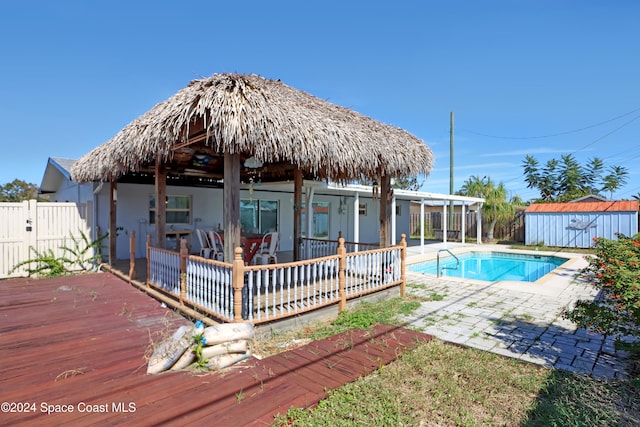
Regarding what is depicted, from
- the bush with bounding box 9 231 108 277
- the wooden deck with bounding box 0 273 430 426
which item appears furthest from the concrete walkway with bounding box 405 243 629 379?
the bush with bounding box 9 231 108 277

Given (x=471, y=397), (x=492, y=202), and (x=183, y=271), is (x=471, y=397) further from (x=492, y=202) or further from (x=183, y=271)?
(x=492, y=202)

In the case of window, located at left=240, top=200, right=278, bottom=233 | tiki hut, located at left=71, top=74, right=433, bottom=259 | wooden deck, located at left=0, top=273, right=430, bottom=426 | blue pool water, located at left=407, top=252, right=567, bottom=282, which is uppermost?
tiki hut, located at left=71, top=74, right=433, bottom=259

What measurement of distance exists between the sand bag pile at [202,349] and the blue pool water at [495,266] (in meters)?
8.33

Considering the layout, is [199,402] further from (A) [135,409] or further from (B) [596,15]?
(B) [596,15]

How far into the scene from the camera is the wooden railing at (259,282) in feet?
13.3

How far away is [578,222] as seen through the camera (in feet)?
50.8

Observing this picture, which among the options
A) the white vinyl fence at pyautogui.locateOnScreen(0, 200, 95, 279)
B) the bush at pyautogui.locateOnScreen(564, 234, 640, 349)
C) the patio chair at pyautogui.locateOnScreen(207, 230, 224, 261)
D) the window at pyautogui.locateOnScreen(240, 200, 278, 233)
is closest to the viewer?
the bush at pyautogui.locateOnScreen(564, 234, 640, 349)

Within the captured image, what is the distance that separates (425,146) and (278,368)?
548 cm

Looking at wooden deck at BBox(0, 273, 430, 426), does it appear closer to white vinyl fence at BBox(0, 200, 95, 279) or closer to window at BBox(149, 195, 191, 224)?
white vinyl fence at BBox(0, 200, 95, 279)

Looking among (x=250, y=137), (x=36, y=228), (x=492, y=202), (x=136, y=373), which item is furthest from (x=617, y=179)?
(x=36, y=228)

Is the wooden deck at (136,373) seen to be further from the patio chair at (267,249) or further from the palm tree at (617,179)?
the palm tree at (617,179)

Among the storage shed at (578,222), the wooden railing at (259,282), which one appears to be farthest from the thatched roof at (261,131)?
the storage shed at (578,222)

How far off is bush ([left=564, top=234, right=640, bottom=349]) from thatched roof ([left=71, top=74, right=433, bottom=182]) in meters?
3.38

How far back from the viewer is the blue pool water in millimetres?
11008
